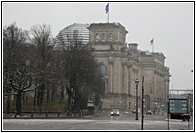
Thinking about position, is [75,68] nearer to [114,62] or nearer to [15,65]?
[15,65]

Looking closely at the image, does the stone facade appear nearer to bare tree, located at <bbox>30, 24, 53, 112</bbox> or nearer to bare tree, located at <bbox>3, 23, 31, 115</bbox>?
bare tree, located at <bbox>30, 24, 53, 112</bbox>

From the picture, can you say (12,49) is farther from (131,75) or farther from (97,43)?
(131,75)

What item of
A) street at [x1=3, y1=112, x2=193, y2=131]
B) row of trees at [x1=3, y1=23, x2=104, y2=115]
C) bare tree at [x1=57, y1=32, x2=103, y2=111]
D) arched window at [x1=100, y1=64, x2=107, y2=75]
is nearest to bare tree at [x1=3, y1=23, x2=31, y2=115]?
row of trees at [x1=3, y1=23, x2=104, y2=115]

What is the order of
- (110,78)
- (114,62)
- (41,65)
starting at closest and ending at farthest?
1. (41,65)
2. (114,62)
3. (110,78)

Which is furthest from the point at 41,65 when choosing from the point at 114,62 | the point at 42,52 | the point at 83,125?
the point at 114,62

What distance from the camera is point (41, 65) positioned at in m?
59.4

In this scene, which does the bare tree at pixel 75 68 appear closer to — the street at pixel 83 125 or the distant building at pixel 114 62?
the street at pixel 83 125

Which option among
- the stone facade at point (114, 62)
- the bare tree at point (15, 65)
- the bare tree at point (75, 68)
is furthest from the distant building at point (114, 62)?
the bare tree at point (15, 65)

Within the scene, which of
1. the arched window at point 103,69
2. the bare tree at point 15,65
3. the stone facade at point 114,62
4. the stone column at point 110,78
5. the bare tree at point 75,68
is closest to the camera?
the bare tree at point 15,65

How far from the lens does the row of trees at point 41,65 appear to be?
5703 centimetres

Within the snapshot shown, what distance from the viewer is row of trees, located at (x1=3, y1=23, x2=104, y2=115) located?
187 ft

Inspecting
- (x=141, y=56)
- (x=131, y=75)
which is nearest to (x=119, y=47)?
(x=131, y=75)

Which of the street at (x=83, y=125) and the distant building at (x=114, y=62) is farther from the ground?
the distant building at (x=114, y=62)

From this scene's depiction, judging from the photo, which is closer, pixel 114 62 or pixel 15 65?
pixel 15 65
